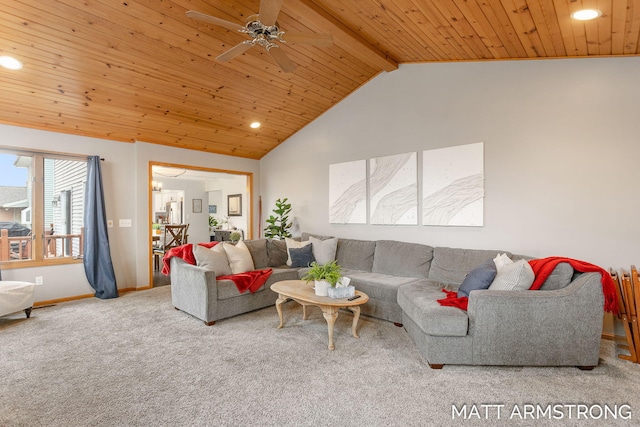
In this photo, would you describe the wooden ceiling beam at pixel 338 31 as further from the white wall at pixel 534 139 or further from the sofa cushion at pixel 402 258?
the sofa cushion at pixel 402 258

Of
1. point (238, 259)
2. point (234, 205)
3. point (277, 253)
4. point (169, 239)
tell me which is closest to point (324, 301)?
point (238, 259)

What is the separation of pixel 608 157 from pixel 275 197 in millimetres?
5097

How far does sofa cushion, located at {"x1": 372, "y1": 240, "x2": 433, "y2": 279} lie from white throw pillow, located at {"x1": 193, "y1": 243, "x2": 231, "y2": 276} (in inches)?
78.6

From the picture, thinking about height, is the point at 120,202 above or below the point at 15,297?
above

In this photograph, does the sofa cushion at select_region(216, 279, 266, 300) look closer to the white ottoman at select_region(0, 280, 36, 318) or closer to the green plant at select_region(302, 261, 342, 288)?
the green plant at select_region(302, 261, 342, 288)

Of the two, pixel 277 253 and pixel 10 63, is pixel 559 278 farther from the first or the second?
pixel 10 63

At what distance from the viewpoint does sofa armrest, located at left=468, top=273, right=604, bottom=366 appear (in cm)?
252

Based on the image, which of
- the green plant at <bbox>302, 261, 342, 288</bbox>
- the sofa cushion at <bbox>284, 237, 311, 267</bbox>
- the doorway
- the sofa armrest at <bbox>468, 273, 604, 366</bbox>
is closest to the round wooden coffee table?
the green plant at <bbox>302, 261, 342, 288</bbox>

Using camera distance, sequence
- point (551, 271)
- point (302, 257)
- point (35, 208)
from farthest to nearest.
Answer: point (302, 257)
point (35, 208)
point (551, 271)

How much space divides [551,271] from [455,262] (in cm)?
114

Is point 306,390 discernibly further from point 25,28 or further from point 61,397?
point 25,28

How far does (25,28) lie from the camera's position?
9.70ft

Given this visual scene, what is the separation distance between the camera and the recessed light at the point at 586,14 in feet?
8.11

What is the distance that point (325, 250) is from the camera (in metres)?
4.93
